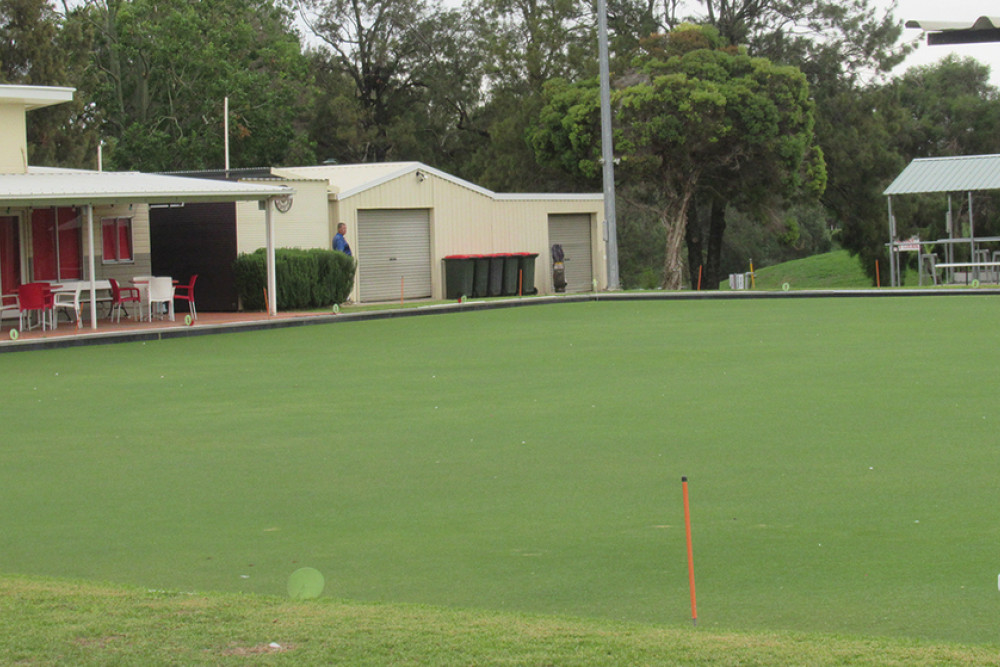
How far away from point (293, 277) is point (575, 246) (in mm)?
11410

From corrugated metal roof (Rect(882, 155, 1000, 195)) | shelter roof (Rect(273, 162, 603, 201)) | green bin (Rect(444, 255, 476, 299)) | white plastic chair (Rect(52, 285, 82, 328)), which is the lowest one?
white plastic chair (Rect(52, 285, 82, 328))

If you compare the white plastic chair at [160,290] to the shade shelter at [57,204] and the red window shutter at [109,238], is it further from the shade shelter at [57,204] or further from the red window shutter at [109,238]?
the red window shutter at [109,238]

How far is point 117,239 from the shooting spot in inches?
1056

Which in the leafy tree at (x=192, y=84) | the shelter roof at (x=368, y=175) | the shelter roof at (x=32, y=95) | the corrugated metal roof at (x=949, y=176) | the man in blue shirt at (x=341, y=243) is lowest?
the man in blue shirt at (x=341, y=243)

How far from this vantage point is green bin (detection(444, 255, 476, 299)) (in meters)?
32.7

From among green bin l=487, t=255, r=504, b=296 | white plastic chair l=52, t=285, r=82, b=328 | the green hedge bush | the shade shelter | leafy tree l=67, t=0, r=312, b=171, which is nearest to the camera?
white plastic chair l=52, t=285, r=82, b=328

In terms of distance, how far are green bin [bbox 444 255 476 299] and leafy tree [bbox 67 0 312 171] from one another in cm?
1665

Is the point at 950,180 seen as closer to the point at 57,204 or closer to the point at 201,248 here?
the point at 201,248

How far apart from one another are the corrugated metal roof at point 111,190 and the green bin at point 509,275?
32.3 feet

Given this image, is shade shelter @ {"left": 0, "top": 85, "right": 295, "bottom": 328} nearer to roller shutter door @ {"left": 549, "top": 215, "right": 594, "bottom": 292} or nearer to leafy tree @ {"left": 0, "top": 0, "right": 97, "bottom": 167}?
roller shutter door @ {"left": 549, "top": 215, "right": 594, "bottom": 292}

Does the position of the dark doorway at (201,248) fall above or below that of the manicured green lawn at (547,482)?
above

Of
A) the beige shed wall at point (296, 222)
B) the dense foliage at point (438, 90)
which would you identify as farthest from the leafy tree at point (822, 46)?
the beige shed wall at point (296, 222)

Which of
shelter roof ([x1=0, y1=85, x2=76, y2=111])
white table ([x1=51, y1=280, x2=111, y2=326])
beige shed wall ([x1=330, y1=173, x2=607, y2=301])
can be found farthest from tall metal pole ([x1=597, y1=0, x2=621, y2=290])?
white table ([x1=51, y1=280, x2=111, y2=326])

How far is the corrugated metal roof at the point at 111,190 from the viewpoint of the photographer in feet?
71.3
